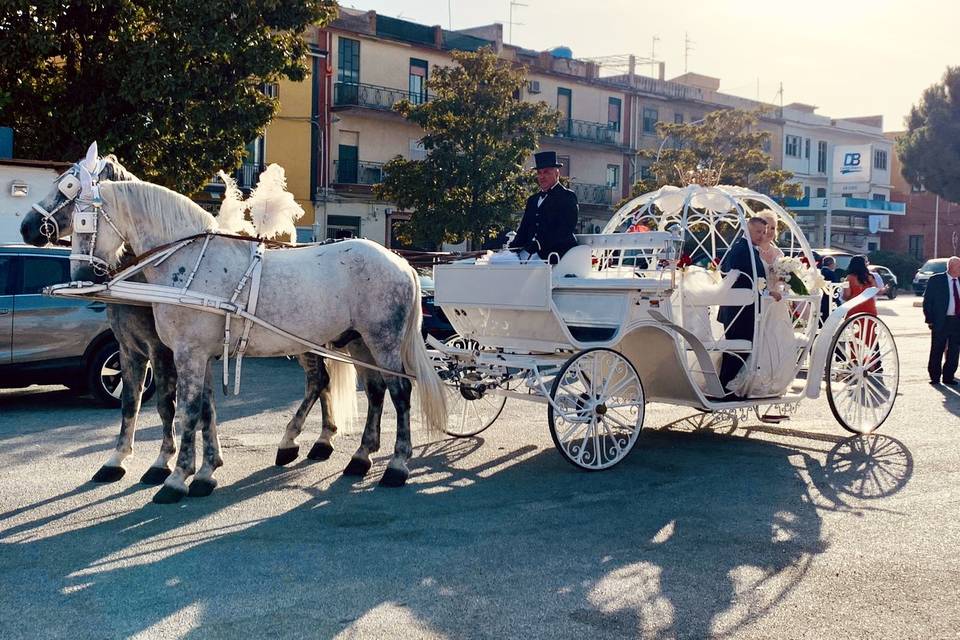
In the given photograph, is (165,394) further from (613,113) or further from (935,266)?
(613,113)

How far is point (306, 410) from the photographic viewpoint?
26.0ft

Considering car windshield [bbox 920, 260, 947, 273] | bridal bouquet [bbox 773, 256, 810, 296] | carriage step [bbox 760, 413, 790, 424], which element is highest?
car windshield [bbox 920, 260, 947, 273]

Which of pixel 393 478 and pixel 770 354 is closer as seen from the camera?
pixel 393 478

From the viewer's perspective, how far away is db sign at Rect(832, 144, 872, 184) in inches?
2277

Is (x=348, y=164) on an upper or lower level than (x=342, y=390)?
upper

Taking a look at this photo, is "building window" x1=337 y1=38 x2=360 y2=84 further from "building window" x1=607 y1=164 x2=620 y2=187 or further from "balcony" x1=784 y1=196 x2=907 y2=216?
"balcony" x1=784 y1=196 x2=907 y2=216

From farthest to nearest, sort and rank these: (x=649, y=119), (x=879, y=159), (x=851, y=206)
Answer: (x=879, y=159), (x=851, y=206), (x=649, y=119)

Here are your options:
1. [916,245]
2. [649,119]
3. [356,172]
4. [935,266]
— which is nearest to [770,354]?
[356,172]

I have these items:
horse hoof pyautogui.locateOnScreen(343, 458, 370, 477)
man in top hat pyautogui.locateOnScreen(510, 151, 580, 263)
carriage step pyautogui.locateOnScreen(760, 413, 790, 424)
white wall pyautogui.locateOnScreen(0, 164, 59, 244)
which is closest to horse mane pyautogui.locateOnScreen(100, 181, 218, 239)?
horse hoof pyautogui.locateOnScreen(343, 458, 370, 477)

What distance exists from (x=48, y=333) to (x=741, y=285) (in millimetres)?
6859

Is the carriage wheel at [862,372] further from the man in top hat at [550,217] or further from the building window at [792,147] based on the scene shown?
the building window at [792,147]

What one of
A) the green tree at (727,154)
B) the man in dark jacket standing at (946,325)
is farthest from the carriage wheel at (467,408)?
the green tree at (727,154)

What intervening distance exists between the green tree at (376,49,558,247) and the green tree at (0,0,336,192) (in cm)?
1096

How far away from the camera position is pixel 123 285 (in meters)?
6.54
